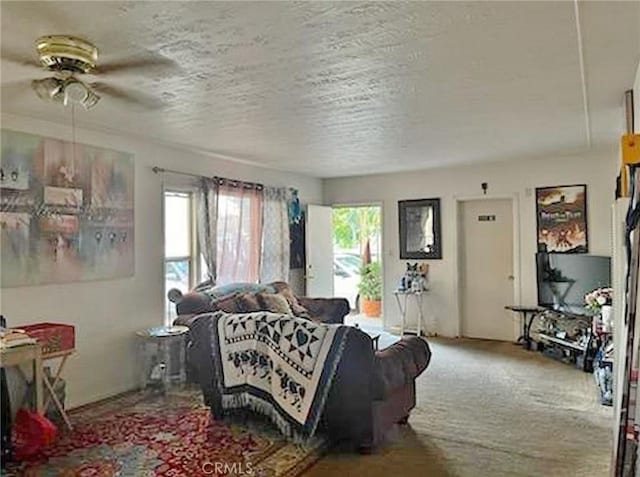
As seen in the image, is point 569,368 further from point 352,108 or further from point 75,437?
point 75,437

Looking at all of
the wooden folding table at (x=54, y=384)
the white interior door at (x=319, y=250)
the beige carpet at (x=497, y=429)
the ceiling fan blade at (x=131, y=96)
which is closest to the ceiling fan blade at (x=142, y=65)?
the ceiling fan blade at (x=131, y=96)

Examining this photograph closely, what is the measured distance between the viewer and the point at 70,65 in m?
2.70

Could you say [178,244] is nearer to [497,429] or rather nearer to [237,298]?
[237,298]

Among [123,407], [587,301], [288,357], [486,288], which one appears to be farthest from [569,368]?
[123,407]

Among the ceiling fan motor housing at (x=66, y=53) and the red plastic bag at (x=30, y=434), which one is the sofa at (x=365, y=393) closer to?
the red plastic bag at (x=30, y=434)

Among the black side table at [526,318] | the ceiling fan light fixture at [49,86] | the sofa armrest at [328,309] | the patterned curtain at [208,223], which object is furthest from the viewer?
the black side table at [526,318]

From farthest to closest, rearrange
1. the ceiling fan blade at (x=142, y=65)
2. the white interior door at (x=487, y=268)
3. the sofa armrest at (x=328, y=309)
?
the white interior door at (x=487, y=268) < the sofa armrest at (x=328, y=309) < the ceiling fan blade at (x=142, y=65)

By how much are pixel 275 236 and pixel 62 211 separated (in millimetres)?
3103

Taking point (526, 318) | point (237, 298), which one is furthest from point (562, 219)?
point (237, 298)

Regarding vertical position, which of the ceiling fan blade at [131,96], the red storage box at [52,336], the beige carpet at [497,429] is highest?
the ceiling fan blade at [131,96]

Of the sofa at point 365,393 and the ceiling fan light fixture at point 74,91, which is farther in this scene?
the sofa at point 365,393

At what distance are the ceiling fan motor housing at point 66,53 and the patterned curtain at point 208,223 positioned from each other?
3073 millimetres

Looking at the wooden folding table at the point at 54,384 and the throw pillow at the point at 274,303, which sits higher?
the throw pillow at the point at 274,303

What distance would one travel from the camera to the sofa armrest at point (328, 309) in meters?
6.23
